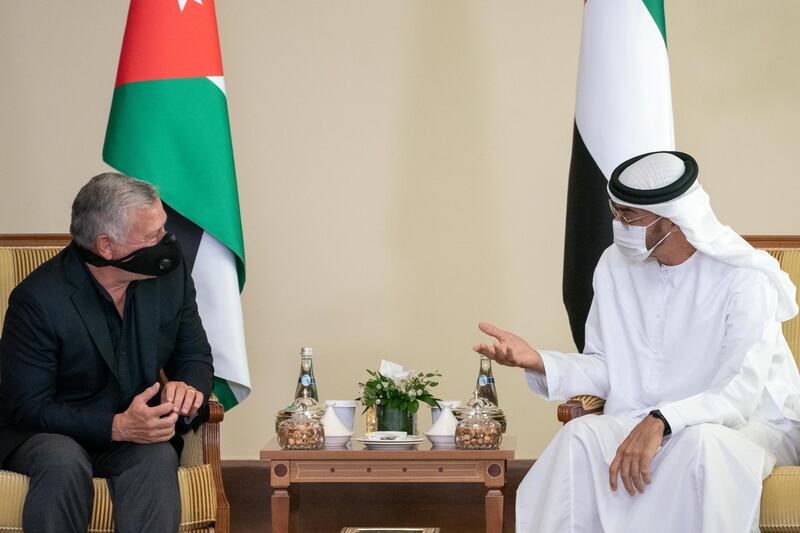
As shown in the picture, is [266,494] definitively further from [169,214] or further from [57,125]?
[57,125]

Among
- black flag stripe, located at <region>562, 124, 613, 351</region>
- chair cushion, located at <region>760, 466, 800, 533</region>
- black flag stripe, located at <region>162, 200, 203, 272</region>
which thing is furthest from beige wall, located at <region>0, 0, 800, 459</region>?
chair cushion, located at <region>760, 466, 800, 533</region>

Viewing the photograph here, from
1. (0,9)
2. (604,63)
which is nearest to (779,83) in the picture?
(604,63)

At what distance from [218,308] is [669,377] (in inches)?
60.1

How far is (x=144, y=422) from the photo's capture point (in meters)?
2.75

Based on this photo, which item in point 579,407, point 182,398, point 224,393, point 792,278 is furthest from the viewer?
point 224,393

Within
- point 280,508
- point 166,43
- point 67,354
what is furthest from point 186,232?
point 280,508

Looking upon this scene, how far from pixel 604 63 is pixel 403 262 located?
1.30m

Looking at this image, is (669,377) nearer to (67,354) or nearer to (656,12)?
(656,12)

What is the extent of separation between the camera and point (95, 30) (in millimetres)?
4676

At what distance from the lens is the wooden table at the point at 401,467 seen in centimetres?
323

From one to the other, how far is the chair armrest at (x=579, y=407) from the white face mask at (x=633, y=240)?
42cm

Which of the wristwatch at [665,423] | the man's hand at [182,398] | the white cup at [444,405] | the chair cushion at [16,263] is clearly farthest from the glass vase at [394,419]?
the chair cushion at [16,263]

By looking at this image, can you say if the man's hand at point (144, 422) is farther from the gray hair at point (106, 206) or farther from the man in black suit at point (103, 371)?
the gray hair at point (106, 206)

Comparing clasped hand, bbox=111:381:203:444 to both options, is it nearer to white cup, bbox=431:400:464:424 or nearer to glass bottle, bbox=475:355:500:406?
white cup, bbox=431:400:464:424
